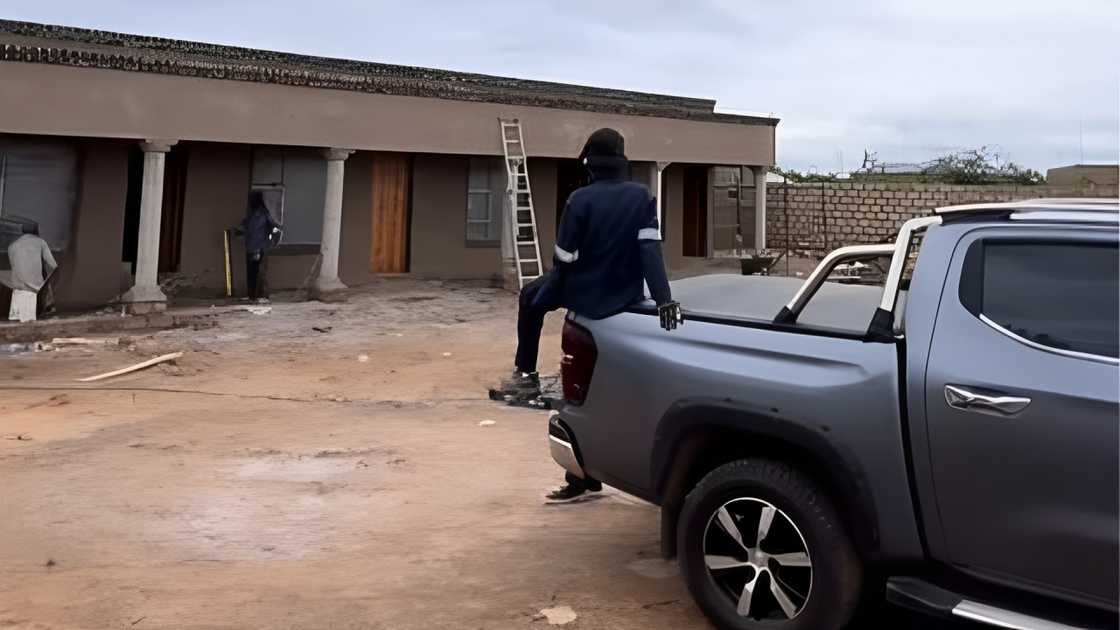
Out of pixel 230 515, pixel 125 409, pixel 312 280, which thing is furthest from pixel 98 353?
pixel 230 515

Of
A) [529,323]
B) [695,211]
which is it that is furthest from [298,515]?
[695,211]

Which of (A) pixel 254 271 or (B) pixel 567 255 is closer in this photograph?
(B) pixel 567 255

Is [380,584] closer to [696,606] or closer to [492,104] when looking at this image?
[696,606]

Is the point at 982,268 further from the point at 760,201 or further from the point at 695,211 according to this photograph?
the point at 695,211

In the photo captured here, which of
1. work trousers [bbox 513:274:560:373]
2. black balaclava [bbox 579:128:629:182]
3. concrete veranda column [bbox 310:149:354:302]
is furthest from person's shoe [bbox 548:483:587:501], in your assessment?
concrete veranda column [bbox 310:149:354:302]

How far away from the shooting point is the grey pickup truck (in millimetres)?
2787

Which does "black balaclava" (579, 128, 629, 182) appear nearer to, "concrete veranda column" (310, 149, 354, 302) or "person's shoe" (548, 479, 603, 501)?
"person's shoe" (548, 479, 603, 501)

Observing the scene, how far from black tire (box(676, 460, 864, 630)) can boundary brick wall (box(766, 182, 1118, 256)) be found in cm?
2436

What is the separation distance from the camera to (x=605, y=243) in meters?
5.41

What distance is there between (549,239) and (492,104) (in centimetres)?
425

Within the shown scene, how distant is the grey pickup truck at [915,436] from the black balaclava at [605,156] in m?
1.97

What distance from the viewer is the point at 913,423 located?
306 cm

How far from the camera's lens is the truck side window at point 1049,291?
9.40 ft

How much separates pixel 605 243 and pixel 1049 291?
9.14ft
